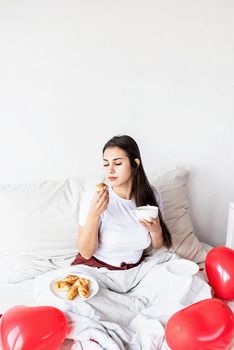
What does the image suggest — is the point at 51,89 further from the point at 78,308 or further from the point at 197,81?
the point at 78,308

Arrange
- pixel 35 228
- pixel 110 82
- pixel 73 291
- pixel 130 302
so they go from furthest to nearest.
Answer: pixel 110 82 < pixel 35 228 < pixel 130 302 < pixel 73 291

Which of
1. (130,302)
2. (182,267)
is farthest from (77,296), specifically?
(182,267)

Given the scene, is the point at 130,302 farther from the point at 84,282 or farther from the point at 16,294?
the point at 16,294

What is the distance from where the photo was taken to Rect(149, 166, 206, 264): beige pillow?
1669 millimetres

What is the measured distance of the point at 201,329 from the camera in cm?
101

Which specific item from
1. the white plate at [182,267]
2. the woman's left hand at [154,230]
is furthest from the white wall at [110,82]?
the white plate at [182,267]

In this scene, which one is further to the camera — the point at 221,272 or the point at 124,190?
the point at 124,190

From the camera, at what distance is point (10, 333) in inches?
38.4

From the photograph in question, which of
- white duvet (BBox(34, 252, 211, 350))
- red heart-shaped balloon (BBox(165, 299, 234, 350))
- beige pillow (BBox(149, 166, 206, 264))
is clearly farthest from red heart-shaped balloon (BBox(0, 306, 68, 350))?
beige pillow (BBox(149, 166, 206, 264))

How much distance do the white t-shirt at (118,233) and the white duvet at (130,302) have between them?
55mm

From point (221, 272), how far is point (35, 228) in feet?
2.39

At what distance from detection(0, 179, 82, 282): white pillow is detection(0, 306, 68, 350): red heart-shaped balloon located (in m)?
0.45

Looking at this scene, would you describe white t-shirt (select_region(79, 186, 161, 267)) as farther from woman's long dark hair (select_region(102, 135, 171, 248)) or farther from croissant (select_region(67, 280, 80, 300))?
croissant (select_region(67, 280, 80, 300))

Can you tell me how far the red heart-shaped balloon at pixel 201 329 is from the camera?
3.29 ft
